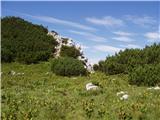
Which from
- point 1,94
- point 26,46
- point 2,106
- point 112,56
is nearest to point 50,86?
point 1,94

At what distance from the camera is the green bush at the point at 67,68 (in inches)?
1150

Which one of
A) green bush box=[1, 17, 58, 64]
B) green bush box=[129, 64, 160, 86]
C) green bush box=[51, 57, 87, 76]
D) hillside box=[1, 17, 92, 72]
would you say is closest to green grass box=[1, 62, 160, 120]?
green bush box=[129, 64, 160, 86]

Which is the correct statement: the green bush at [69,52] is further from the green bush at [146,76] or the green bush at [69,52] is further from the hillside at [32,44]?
the green bush at [146,76]

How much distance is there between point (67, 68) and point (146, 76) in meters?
6.64

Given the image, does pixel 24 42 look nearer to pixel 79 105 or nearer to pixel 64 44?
pixel 64 44

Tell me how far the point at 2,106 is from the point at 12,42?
21.2m

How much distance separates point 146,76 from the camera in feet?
80.7

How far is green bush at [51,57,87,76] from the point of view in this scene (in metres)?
29.2

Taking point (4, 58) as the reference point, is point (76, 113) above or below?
below

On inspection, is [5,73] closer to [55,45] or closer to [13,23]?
[55,45]

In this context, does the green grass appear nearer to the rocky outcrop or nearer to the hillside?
the hillside

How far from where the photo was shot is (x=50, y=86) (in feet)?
77.0

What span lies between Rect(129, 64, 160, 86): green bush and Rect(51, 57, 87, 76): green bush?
4.82 meters

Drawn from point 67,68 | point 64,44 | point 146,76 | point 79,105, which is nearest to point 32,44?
point 64,44
